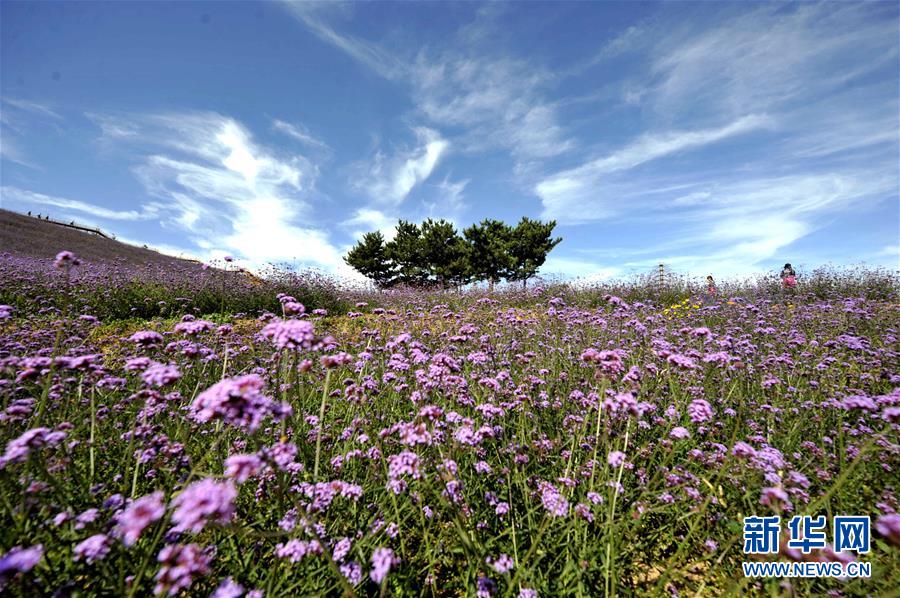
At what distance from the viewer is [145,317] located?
34.1 feet

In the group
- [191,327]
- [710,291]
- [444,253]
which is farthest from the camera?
[444,253]

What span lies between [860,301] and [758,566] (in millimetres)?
9240

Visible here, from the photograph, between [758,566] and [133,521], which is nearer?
[133,521]

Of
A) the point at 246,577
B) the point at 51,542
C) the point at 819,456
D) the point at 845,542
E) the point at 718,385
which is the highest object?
the point at 718,385

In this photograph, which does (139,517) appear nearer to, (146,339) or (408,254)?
(146,339)

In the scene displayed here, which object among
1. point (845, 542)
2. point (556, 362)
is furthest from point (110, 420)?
point (845, 542)

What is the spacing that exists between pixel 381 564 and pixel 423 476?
1.84 ft

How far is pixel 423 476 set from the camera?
209 cm

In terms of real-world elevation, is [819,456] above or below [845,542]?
above

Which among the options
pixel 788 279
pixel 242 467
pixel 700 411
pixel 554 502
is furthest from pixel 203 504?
pixel 788 279

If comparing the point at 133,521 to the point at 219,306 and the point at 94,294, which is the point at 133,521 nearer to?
the point at 219,306

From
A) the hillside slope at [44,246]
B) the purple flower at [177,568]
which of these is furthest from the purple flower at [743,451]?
the hillside slope at [44,246]

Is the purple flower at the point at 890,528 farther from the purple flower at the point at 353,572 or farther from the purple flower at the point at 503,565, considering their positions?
the purple flower at the point at 353,572

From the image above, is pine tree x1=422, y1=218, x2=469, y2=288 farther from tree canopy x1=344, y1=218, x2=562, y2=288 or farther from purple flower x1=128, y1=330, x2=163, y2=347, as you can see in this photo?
purple flower x1=128, y1=330, x2=163, y2=347
